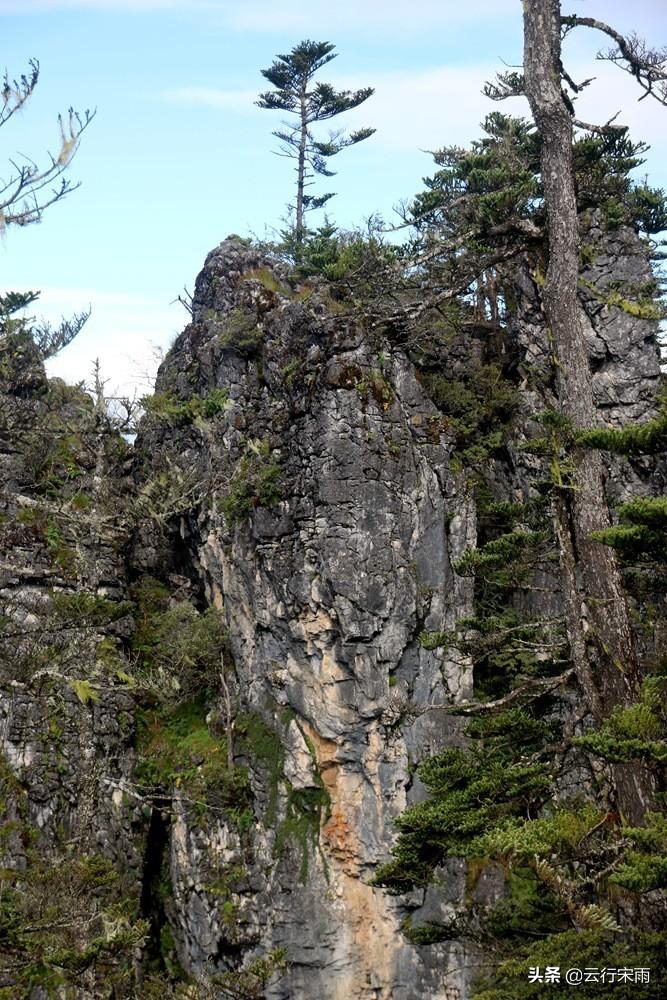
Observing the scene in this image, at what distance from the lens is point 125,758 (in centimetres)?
1638

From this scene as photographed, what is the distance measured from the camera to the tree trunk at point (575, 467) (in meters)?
6.55

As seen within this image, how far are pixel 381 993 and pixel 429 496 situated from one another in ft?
26.0

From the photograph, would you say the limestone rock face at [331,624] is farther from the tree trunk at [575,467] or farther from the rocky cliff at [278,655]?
the tree trunk at [575,467]

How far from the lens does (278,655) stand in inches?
608

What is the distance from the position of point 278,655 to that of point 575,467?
9513 millimetres

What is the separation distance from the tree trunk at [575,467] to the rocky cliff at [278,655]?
6732 mm

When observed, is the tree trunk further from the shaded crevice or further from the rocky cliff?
the shaded crevice

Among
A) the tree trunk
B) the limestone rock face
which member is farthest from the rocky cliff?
the tree trunk

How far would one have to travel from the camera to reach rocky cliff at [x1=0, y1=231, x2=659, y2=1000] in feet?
45.4

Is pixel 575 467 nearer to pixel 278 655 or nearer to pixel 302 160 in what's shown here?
pixel 278 655

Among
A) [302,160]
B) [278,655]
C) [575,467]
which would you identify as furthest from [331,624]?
[302,160]

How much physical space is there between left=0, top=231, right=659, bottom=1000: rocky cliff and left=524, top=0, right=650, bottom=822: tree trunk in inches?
265

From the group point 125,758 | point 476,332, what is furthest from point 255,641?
point 476,332

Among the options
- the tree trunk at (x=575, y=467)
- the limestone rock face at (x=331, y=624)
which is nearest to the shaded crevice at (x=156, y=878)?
the limestone rock face at (x=331, y=624)
